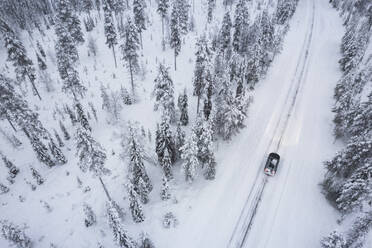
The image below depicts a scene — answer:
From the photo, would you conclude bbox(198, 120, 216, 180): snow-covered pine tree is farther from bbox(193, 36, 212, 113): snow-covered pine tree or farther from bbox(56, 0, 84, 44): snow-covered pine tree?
bbox(56, 0, 84, 44): snow-covered pine tree

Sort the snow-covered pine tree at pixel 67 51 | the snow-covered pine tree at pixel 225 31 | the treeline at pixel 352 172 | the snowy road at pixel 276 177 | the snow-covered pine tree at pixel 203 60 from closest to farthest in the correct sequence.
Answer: the treeline at pixel 352 172, the snowy road at pixel 276 177, the snow-covered pine tree at pixel 203 60, the snow-covered pine tree at pixel 67 51, the snow-covered pine tree at pixel 225 31

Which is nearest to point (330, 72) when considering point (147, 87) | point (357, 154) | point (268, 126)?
point (268, 126)

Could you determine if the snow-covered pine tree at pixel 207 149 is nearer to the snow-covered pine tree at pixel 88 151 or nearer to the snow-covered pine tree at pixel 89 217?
the snow-covered pine tree at pixel 88 151

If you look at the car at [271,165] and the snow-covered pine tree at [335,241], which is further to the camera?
the car at [271,165]

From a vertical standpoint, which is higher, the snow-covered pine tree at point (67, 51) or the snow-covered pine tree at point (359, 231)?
the snow-covered pine tree at point (67, 51)

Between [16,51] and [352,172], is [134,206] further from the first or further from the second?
[16,51]

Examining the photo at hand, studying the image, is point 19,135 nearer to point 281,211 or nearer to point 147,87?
point 147,87

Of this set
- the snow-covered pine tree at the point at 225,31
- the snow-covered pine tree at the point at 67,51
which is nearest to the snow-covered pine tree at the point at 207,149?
the snow-covered pine tree at the point at 67,51

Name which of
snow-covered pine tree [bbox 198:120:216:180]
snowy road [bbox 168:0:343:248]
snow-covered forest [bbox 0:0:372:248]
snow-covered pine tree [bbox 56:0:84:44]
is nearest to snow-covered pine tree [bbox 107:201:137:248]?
snow-covered forest [bbox 0:0:372:248]

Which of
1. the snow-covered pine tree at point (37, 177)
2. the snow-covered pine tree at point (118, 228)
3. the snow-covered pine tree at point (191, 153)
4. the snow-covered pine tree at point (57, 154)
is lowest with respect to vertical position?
the snow-covered pine tree at point (37, 177)
